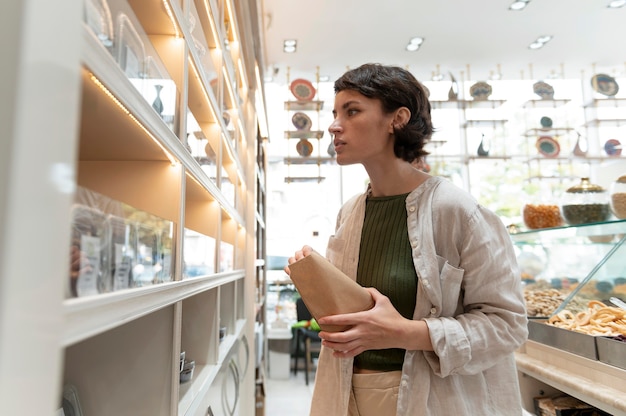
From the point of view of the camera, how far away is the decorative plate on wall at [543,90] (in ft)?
19.0

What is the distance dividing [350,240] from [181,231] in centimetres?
51

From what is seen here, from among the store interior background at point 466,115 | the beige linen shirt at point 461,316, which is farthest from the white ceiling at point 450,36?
the beige linen shirt at point 461,316

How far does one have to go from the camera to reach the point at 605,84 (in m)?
5.79

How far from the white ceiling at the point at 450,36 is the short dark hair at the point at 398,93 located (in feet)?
10.2

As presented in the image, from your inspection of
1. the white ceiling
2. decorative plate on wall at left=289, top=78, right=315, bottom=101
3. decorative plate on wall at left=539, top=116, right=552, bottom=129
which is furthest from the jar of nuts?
decorative plate on wall at left=539, top=116, right=552, bottom=129

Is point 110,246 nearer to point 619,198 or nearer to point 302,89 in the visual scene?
point 619,198

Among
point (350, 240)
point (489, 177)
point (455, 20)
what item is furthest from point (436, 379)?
point (489, 177)

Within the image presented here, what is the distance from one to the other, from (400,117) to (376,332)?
1.95 feet

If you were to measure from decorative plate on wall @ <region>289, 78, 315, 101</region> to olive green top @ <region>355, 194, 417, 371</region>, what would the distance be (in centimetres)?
473

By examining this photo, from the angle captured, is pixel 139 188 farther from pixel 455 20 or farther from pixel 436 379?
pixel 455 20

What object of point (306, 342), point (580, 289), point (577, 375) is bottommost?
point (306, 342)

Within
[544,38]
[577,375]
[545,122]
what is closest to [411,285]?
[577,375]

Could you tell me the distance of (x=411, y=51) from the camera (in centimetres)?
533

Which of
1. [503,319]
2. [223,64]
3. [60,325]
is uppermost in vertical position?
[223,64]
